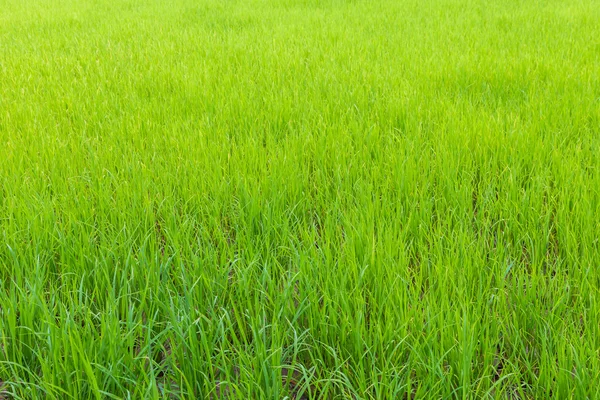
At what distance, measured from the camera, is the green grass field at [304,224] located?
43.0 inches

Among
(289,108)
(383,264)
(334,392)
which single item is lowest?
(334,392)

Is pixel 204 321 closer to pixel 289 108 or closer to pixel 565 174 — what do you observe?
pixel 565 174

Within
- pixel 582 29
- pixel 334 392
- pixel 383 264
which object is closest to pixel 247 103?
pixel 383 264

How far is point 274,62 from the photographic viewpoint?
3.67m

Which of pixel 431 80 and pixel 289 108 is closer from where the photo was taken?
pixel 289 108

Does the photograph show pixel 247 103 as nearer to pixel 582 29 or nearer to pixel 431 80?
pixel 431 80

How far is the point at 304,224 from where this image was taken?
1.62 m

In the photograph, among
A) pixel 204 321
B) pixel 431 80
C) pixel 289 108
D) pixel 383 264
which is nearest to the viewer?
pixel 204 321

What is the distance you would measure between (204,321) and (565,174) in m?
1.41

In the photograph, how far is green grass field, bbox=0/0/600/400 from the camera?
109 cm

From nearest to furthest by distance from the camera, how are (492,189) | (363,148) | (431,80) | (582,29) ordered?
1. (492,189)
2. (363,148)
3. (431,80)
4. (582,29)

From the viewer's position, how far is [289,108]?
266 centimetres

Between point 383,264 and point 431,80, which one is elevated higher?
point 431,80

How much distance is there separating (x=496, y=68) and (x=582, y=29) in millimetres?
1876
